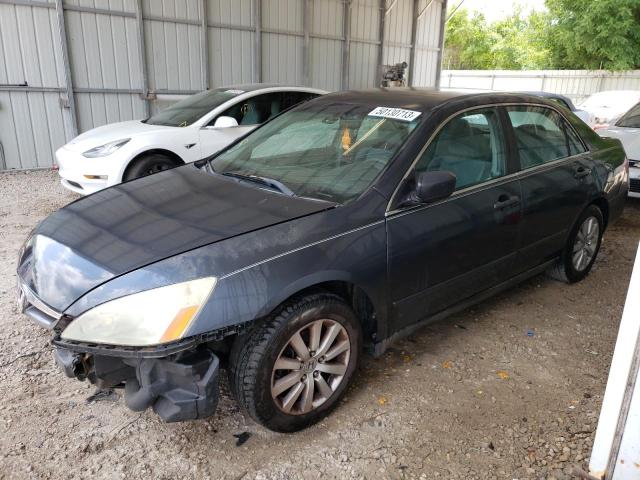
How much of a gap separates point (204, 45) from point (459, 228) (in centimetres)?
936

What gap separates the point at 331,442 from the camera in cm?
253

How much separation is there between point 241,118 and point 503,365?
4.86 metres

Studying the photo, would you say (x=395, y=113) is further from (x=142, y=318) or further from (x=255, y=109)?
(x=255, y=109)

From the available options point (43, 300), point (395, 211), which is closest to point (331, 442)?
point (395, 211)

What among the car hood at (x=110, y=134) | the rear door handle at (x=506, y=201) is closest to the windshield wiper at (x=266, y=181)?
the rear door handle at (x=506, y=201)

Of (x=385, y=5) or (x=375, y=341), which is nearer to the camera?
(x=375, y=341)

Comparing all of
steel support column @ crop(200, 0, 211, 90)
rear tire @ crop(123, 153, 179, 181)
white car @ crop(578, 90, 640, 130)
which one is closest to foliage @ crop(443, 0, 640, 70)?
white car @ crop(578, 90, 640, 130)

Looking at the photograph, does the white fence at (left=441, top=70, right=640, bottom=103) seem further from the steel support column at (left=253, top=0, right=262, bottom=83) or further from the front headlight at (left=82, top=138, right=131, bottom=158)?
the front headlight at (left=82, top=138, right=131, bottom=158)

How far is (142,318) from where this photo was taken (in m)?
2.06

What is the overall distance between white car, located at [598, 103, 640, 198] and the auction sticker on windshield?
4972 mm

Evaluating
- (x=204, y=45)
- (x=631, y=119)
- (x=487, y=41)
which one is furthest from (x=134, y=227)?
(x=487, y=41)

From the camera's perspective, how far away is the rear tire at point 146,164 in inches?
234

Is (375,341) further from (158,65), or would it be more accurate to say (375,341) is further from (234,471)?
(158,65)

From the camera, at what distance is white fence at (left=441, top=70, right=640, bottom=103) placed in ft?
68.5
